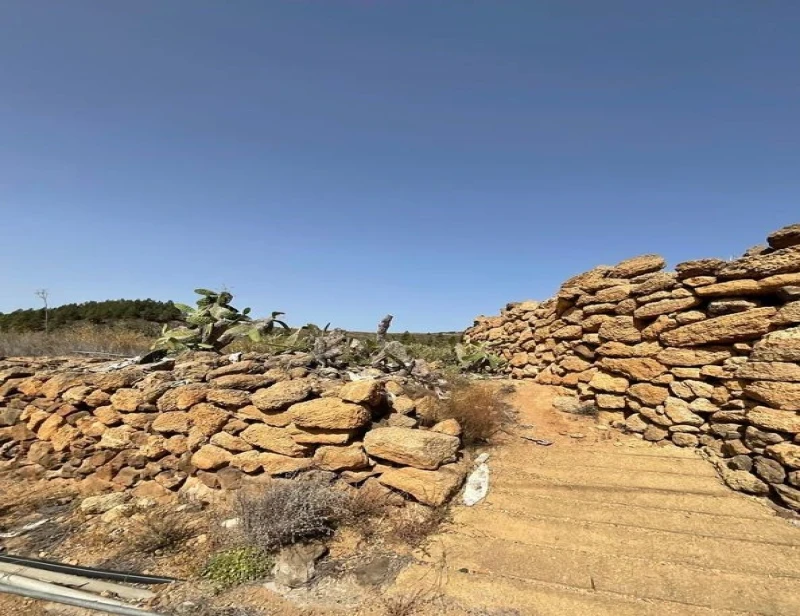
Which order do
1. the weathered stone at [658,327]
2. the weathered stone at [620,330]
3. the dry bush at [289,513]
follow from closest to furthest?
the dry bush at [289,513], the weathered stone at [658,327], the weathered stone at [620,330]

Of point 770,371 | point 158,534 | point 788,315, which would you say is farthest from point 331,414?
point 788,315

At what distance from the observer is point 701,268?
4.74 meters

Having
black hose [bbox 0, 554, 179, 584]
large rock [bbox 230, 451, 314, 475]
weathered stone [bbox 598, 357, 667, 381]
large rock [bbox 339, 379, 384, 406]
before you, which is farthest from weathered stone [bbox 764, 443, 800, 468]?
black hose [bbox 0, 554, 179, 584]

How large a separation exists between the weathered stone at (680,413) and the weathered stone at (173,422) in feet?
17.4

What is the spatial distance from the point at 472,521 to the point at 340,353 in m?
2.94

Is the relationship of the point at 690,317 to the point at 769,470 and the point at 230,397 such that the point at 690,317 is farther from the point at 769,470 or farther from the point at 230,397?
the point at 230,397

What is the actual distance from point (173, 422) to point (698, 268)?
606 centimetres

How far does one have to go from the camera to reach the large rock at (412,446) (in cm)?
397

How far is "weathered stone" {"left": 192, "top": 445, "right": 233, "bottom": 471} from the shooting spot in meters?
4.57

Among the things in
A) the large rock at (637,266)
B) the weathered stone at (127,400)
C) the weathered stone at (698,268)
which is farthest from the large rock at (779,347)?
the weathered stone at (127,400)

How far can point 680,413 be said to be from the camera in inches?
183

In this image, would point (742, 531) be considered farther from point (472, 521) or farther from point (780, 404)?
point (472, 521)

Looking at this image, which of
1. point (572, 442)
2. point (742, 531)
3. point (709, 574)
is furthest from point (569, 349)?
point (709, 574)

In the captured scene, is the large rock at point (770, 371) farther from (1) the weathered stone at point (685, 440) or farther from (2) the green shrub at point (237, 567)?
(2) the green shrub at point (237, 567)
